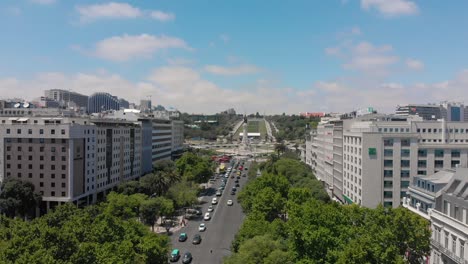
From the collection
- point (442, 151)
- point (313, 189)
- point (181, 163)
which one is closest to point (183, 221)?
point (313, 189)

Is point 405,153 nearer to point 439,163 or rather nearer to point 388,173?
point 388,173

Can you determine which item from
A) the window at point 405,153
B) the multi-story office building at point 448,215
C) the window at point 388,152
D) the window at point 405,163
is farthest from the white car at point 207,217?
the multi-story office building at point 448,215

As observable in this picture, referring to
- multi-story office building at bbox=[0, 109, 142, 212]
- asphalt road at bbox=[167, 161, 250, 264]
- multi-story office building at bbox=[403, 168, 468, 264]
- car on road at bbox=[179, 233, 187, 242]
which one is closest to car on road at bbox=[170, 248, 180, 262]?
asphalt road at bbox=[167, 161, 250, 264]

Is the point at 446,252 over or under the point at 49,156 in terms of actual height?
under

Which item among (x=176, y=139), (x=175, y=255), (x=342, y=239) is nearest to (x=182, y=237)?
(x=175, y=255)

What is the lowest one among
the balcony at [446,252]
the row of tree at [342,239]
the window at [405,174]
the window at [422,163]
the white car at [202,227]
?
the white car at [202,227]

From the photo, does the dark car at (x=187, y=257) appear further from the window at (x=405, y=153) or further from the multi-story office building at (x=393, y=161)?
the window at (x=405, y=153)
